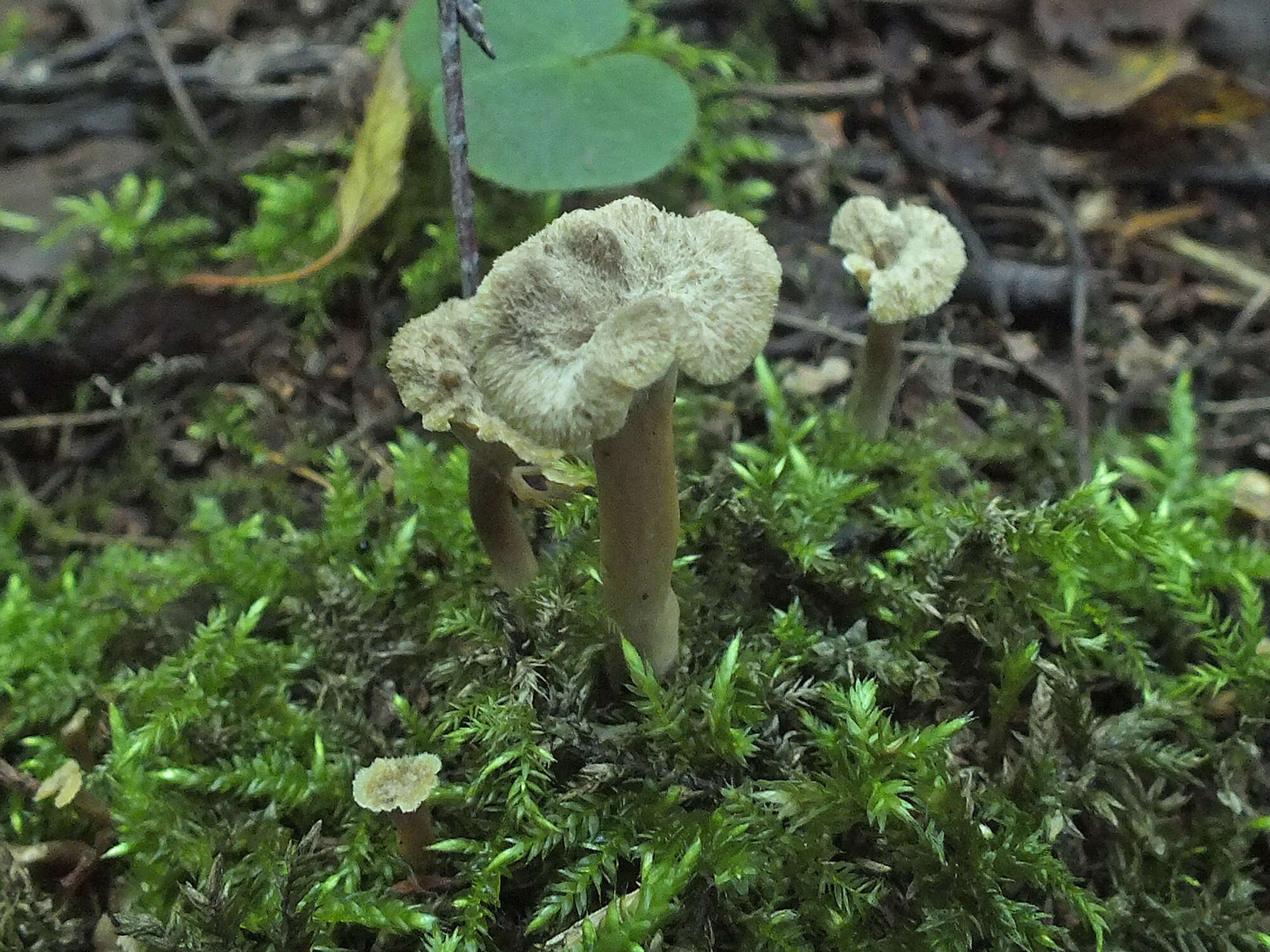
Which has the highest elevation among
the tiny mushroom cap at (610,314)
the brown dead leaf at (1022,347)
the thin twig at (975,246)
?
the tiny mushroom cap at (610,314)

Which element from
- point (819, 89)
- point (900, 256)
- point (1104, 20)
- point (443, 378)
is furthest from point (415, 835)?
point (1104, 20)

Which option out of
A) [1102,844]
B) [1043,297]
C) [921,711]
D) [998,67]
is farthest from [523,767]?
[998,67]

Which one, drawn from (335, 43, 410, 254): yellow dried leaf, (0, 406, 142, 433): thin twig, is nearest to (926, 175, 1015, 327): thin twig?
(335, 43, 410, 254): yellow dried leaf

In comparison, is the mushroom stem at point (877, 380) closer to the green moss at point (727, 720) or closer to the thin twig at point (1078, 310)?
the green moss at point (727, 720)

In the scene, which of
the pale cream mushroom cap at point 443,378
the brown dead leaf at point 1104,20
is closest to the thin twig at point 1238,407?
the brown dead leaf at point 1104,20

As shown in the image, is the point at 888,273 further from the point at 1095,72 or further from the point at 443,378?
the point at 1095,72

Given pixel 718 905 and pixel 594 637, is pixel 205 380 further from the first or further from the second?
pixel 718 905

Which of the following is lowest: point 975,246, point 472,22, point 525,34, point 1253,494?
point 1253,494
